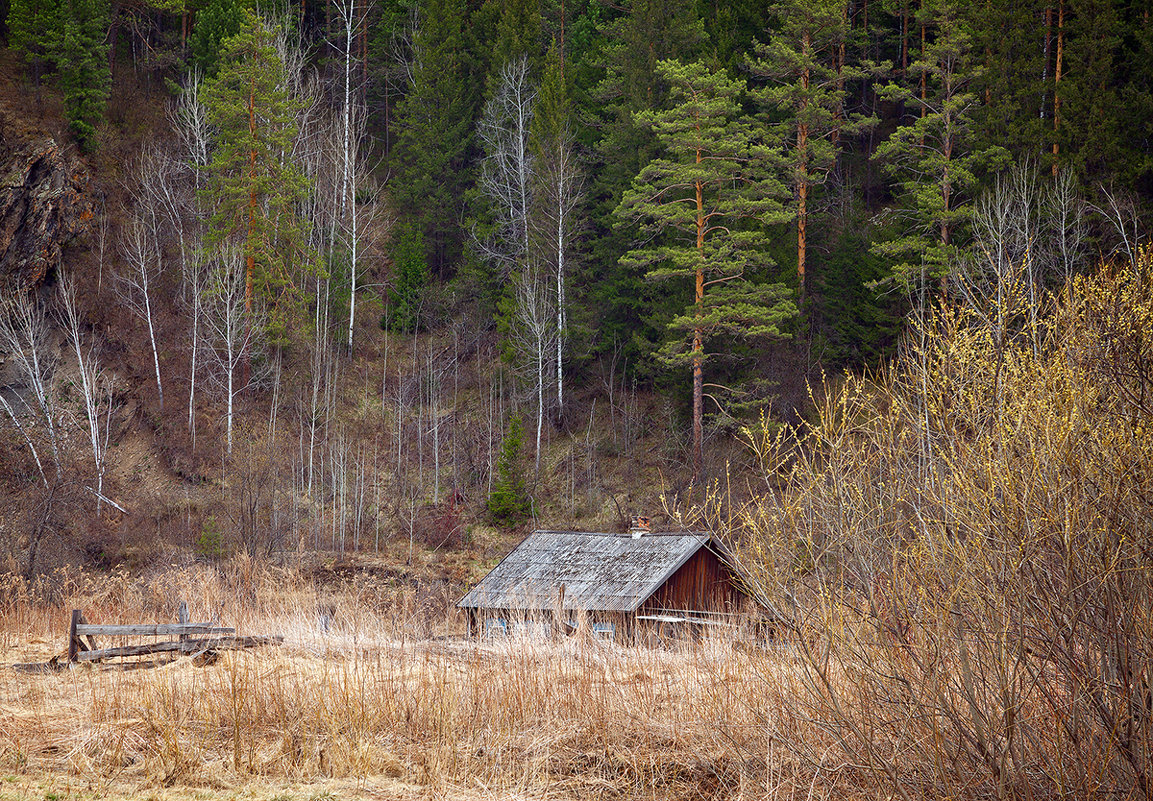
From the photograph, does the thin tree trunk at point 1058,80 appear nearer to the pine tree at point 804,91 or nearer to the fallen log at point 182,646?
the pine tree at point 804,91

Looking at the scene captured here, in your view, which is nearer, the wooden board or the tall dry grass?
the tall dry grass

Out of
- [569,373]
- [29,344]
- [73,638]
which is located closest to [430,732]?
[73,638]

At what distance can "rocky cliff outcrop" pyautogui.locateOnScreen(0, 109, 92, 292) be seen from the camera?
2923 centimetres

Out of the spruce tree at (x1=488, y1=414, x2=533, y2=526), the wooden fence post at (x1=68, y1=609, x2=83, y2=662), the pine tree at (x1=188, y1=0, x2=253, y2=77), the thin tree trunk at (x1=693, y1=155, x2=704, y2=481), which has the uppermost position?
the pine tree at (x1=188, y1=0, x2=253, y2=77)

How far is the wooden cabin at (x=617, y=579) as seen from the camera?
56.3ft

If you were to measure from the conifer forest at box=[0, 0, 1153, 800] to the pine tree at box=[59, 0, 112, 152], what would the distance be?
0.49 feet

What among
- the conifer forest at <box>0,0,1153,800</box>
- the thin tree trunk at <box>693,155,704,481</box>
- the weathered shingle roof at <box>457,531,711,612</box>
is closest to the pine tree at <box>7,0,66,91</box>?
the conifer forest at <box>0,0,1153,800</box>

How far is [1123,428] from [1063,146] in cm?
2610

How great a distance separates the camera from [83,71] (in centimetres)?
3250

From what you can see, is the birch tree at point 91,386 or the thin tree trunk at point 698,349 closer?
the birch tree at point 91,386

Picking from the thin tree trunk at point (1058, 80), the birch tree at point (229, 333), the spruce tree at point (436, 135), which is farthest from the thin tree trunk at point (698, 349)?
the birch tree at point (229, 333)

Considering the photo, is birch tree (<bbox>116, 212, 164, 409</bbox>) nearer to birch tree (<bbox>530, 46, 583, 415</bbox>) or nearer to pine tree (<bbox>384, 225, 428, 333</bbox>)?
pine tree (<bbox>384, 225, 428, 333</bbox>)

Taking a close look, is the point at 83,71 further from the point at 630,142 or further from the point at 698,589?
the point at 698,589

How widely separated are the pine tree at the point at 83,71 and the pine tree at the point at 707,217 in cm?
1910
